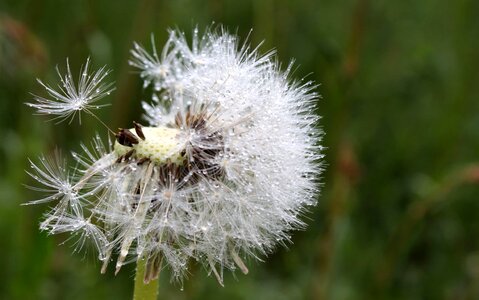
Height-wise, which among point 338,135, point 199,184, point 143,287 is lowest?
point 143,287

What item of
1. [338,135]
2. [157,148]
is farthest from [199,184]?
[338,135]

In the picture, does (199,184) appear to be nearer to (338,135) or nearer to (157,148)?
(157,148)

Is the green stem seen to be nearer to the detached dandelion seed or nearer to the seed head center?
the detached dandelion seed

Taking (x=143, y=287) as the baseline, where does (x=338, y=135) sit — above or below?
above

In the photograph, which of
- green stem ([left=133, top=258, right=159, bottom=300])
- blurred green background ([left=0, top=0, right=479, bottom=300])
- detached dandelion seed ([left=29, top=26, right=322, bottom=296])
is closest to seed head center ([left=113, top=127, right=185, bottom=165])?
detached dandelion seed ([left=29, top=26, right=322, bottom=296])

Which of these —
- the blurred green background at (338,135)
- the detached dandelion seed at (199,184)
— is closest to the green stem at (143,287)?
the detached dandelion seed at (199,184)

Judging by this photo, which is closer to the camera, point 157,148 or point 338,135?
point 157,148

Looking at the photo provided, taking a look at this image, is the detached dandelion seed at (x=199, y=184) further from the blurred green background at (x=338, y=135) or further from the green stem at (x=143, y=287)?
the blurred green background at (x=338, y=135)

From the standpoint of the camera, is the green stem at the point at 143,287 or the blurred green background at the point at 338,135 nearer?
the green stem at the point at 143,287
